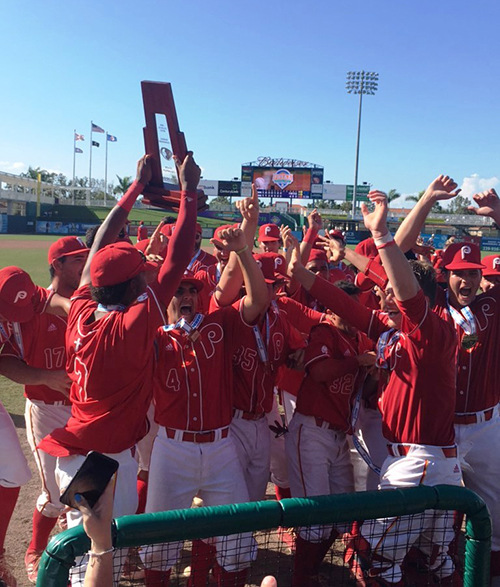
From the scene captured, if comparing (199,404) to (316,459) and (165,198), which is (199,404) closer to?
(316,459)

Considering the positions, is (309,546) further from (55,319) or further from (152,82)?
(152,82)

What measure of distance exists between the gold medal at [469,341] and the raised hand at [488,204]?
935mm

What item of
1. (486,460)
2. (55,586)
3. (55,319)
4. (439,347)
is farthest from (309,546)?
(55,319)

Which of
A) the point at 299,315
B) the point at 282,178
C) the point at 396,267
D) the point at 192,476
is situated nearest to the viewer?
the point at 396,267

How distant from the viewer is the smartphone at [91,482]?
64.7 inches

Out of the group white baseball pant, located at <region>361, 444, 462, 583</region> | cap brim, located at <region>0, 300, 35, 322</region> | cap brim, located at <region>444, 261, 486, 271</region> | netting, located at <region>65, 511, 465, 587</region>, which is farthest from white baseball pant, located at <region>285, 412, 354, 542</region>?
cap brim, located at <region>0, 300, 35, 322</region>

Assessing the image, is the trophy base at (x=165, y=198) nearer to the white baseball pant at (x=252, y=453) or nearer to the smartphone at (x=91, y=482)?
the white baseball pant at (x=252, y=453)

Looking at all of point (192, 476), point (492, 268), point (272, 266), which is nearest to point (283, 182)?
point (492, 268)

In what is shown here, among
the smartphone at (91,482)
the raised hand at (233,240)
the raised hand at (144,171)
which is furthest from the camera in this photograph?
the raised hand at (144,171)

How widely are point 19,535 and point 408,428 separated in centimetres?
312

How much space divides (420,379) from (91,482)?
2108mm

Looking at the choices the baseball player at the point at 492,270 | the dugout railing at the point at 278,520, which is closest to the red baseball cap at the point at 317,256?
the baseball player at the point at 492,270

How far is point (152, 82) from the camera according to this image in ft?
14.8

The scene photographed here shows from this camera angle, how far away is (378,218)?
3105mm
